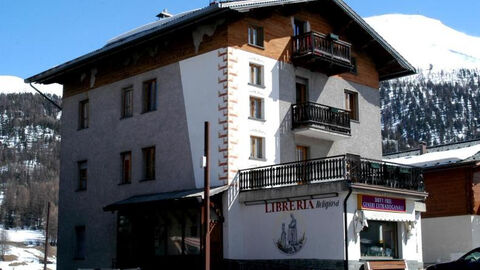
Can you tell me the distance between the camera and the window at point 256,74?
1282 inches

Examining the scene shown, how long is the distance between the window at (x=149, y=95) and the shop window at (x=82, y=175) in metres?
6.02

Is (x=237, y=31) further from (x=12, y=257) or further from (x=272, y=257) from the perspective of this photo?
(x=12, y=257)

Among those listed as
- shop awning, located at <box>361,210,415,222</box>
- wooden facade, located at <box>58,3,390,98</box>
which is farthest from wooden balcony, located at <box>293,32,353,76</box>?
shop awning, located at <box>361,210,415,222</box>

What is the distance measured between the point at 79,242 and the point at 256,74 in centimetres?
1421

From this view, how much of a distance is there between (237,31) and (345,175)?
8624mm

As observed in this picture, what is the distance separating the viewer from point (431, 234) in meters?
41.5

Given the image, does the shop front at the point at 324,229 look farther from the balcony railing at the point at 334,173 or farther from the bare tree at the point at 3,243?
the bare tree at the point at 3,243

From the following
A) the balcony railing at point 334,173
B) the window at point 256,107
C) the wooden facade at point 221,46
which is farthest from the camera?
the window at point 256,107

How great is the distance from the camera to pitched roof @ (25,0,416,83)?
101ft

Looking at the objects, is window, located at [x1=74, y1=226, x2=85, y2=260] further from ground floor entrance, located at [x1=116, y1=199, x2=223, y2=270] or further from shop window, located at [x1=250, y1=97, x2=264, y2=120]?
shop window, located at [x1=250, y1=97, x2=264, y2=120]

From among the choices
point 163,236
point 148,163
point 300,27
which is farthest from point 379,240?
point 148,163

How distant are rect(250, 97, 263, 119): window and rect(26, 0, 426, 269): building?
5 cm

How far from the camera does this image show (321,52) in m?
33.4

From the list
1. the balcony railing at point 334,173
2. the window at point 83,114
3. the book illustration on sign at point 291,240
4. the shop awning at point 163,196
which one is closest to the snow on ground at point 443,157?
the balcony railing at point 334,173
